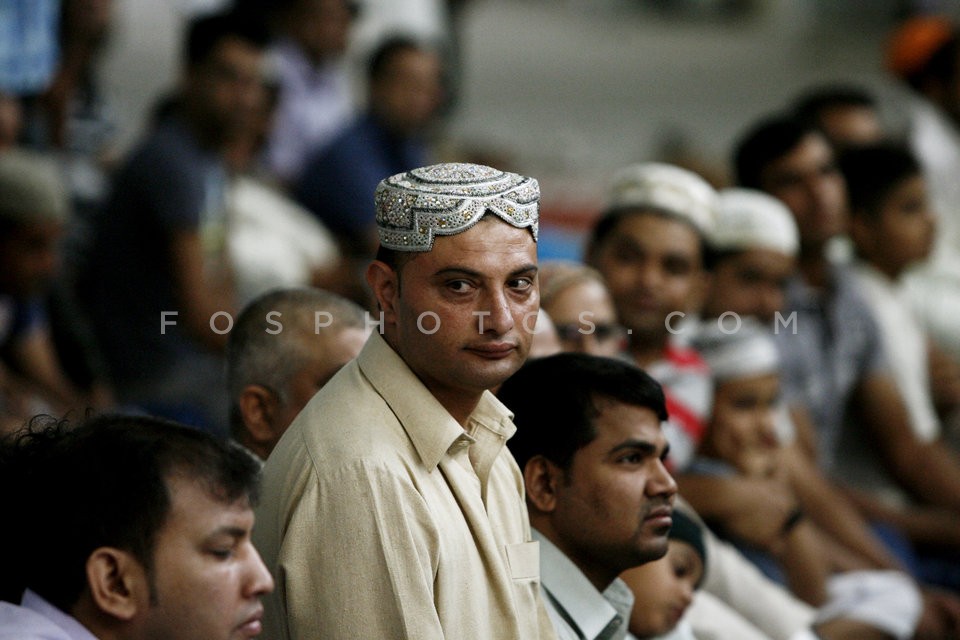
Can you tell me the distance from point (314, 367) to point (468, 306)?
2.52 ft

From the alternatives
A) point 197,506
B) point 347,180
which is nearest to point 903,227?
point 347,180

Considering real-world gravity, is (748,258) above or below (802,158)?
below

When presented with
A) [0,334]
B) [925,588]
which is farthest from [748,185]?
[0,334]

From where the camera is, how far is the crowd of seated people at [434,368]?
7.95ft

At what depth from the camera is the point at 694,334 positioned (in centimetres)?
491

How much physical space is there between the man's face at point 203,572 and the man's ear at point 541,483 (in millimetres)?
683

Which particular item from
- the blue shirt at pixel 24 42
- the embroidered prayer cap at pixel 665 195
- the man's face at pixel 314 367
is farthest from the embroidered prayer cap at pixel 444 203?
the blue shirt at pixel 24 42

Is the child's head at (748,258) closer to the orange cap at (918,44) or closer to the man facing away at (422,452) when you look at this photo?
the man facing away at (422,452)

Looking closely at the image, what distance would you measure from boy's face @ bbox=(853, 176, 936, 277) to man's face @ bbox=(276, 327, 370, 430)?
3649 millimetres

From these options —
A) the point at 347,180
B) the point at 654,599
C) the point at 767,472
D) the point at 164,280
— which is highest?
the point at 347,180

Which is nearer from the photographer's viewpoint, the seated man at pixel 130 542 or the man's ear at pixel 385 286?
the seated man at pixel 130 542

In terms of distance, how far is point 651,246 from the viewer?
15.7 feet

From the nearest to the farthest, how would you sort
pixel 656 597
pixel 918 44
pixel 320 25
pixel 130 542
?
pixel 130 542 → pixel 656 597 → pixel 320 25 → pixel 918 44

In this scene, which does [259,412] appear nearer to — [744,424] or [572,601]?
[572,601]
